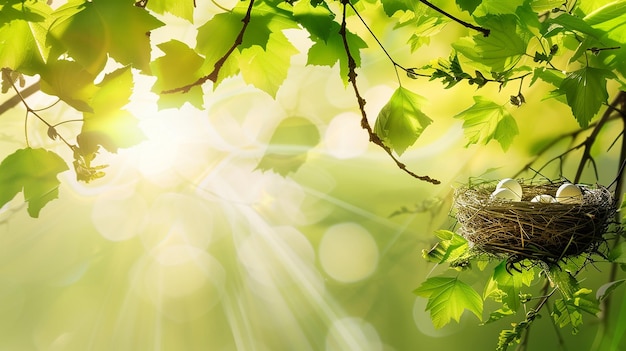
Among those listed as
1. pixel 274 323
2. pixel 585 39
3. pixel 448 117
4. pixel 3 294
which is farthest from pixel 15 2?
pixel 3 294

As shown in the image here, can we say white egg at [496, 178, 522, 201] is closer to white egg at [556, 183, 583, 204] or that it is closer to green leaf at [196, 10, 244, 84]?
white egg at [556, 183, 583, 204]

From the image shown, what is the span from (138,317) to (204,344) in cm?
21

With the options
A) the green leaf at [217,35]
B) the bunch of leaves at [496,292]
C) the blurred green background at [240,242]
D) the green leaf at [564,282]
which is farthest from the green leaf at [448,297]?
the blurred green background at [240,242]

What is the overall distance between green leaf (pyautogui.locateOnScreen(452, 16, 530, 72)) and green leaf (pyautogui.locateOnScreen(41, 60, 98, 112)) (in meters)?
0.25

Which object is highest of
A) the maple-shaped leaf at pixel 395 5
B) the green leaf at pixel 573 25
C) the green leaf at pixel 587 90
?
the green leaf at pixel 573 25

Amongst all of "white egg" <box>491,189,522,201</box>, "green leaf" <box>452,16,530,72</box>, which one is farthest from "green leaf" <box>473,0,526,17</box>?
"white egg" <box>491,189,522,201</box>

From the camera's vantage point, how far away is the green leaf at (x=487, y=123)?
0.55 metres

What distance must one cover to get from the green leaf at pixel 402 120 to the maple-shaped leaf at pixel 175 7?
0.14m

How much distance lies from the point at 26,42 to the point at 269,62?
0.13 metres

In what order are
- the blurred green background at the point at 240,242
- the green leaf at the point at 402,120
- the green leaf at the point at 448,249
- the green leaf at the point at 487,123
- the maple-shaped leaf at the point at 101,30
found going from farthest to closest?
the blurred green background at the point at 240,242
the green leaf at the point at 448,249
the green leaf at the point at 487,123
the green leaf at the point at 402,120
the maple-shaped leaf at the point at 101,30

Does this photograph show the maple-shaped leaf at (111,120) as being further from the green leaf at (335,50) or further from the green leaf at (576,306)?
the green leaf at (576,306)

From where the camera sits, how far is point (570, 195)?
89 cm

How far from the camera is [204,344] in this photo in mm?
1540

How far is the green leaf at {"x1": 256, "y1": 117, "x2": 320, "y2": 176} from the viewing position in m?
1.53
